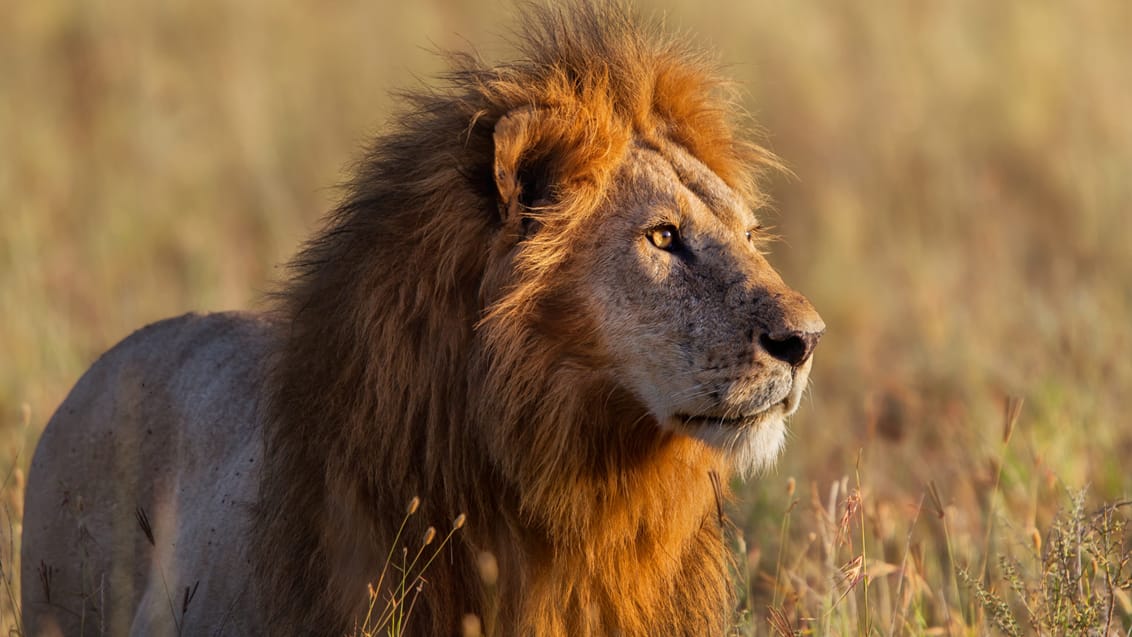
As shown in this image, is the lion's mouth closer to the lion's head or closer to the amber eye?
the lion's head

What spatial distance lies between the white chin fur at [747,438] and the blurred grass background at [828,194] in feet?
4.34

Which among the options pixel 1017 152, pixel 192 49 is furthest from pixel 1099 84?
pixel 192 49

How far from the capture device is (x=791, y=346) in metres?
3.01

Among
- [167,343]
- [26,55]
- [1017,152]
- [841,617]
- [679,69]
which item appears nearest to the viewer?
[679,69]

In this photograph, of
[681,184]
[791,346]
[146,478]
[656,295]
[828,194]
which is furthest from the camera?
[828,194]

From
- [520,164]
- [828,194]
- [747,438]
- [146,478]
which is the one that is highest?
[520,164]

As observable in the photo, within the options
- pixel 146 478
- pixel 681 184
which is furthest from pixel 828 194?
pixel 681 184

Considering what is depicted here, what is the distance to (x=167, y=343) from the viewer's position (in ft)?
14.3

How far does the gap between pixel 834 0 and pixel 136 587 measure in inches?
345

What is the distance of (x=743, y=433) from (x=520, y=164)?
75 cm

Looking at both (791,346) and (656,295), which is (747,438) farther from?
(656,295)

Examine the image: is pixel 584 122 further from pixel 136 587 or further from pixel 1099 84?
pixel 1099 84

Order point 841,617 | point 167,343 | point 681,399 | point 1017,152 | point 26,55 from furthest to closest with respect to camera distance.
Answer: point 26,55
point 1017,152
point 167,343
point 841,617
point 681,399

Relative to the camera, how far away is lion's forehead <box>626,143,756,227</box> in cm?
328
